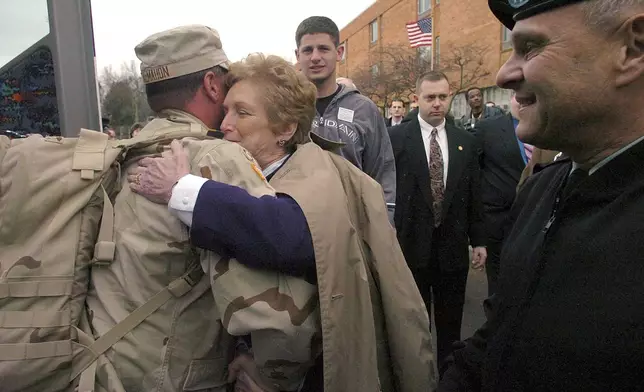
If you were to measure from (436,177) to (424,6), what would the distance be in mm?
36846

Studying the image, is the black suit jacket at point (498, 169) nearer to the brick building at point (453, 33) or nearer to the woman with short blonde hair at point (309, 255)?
the woman with short blonde hair at point (309, 255)

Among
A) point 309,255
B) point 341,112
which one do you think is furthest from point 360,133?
point 309,255

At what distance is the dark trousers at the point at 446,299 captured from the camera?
395 cm

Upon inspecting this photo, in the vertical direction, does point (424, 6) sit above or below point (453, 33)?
above

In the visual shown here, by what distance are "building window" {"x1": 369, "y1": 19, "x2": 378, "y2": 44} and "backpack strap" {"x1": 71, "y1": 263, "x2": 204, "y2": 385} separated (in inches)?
1882

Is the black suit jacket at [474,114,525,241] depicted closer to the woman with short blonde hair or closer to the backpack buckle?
the woman with short blonde hair

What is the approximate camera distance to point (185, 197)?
141cm

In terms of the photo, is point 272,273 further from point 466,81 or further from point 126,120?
point 466,81

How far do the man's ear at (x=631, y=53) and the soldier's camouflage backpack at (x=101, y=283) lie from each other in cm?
99

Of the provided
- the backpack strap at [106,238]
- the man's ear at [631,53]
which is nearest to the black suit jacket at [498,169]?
the man's ear at [631,53]

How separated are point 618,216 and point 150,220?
1261 mm

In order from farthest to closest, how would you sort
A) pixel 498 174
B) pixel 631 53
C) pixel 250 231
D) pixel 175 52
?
pixel 498 174 → pixel 175 52 → pixel 250 231 → pixel 631 53

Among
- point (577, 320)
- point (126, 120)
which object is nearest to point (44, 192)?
point (577, 320)

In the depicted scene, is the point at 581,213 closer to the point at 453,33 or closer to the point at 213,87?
the point at 213,87
